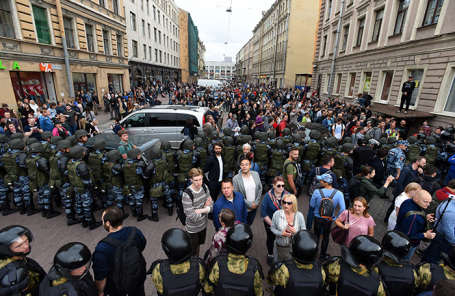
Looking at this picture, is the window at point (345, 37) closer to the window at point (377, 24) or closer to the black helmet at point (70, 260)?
the window at point (377, 24)

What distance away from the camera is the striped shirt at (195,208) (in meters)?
3.37

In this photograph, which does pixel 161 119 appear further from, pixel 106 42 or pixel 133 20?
pixel 133 20

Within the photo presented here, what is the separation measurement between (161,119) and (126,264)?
7.23 metres

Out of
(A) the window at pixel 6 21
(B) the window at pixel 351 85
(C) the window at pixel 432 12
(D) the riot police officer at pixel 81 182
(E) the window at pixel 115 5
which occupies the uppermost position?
(E) the window at pixel 115 5

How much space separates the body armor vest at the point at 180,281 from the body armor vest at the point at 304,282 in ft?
2.77

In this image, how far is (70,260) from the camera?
6.21 ft

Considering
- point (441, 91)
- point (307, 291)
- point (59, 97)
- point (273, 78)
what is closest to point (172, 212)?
point (307, 291)

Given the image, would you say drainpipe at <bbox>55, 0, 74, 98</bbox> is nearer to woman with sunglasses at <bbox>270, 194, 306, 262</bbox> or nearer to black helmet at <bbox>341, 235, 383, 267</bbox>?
woman with sunglasses at <bbox>270, 194, 306, 262</bbox>

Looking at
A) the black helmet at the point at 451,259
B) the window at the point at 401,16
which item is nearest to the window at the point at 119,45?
the window at the point at 401,16

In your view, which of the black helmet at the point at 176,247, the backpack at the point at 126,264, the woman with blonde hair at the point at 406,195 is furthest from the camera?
the woman with blonde hair at the point at 406,195

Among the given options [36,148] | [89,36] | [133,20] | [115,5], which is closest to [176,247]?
[36,148]

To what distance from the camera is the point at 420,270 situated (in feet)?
7.34

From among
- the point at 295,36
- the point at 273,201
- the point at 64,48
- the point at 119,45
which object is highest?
the point at 295,36

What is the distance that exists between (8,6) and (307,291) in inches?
709
